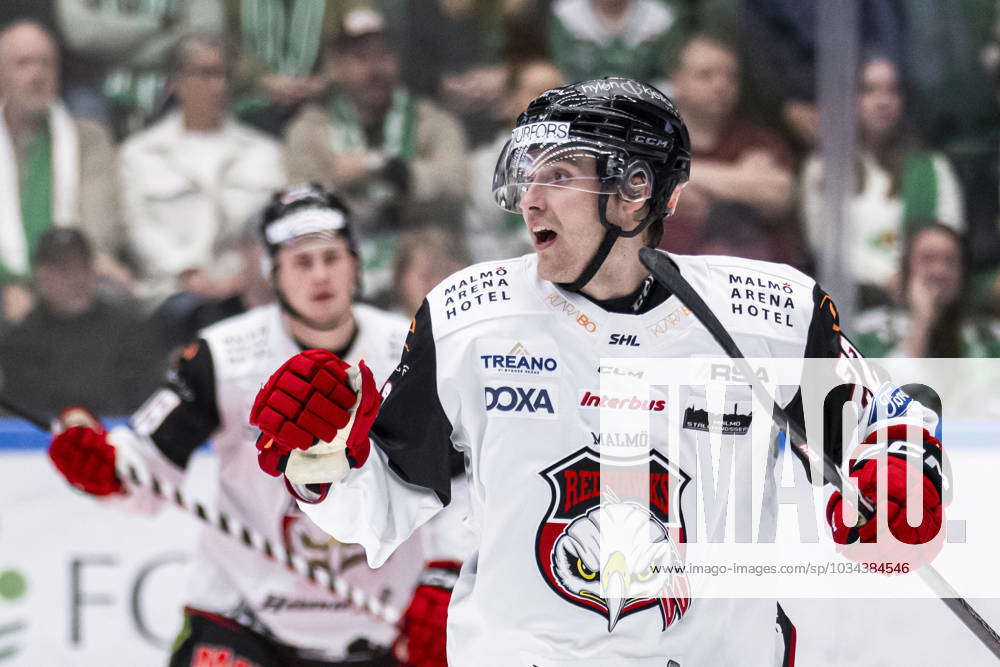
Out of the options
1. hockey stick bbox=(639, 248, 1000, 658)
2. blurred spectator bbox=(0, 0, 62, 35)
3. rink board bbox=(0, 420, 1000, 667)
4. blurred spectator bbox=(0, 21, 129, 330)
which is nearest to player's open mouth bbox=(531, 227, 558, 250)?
hockey stick bbox=(639, 248, 1000, 658)

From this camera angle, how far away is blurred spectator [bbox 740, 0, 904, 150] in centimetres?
433

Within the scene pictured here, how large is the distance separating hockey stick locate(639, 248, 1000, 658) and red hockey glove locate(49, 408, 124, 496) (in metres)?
1.80

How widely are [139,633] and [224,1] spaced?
1995 millimetres

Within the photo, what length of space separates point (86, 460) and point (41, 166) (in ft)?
4.35

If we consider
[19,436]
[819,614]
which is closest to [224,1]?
[19,436]

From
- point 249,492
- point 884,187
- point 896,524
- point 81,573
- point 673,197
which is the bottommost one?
point 81,573

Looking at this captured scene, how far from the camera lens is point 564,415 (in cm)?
209

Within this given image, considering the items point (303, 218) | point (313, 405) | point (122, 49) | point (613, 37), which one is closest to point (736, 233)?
point (613, 37)

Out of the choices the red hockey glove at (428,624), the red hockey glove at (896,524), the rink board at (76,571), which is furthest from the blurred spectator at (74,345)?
the red hockey glove at (896,524)

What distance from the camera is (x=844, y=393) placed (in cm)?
217

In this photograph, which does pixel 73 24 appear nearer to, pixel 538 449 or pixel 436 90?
pixel 436 90

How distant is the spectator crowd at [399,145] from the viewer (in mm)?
4281

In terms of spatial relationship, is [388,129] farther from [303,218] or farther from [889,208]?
[889,208]

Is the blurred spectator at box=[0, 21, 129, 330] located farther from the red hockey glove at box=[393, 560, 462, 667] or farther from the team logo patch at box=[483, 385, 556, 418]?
the team logo patch at box=[483, 385, 556, 418]
